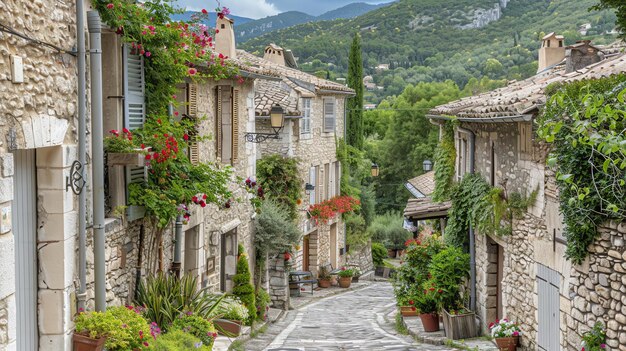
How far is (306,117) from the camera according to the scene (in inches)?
981

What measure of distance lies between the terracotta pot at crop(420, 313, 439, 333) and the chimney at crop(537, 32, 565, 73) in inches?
282

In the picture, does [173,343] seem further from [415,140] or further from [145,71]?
[415,140]

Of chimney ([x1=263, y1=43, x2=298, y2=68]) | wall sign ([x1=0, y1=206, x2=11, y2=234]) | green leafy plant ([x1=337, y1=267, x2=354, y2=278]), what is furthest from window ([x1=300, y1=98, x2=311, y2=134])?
wall sign ([x1=0, y1=206, x2=11, y2=234])

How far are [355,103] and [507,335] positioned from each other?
86.8 feet

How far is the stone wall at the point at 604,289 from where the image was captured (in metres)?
8.59

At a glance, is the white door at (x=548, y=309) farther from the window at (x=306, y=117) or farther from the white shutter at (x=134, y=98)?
the window at (x=306, y=117)

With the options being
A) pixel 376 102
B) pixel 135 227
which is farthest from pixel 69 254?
pixel 376 102

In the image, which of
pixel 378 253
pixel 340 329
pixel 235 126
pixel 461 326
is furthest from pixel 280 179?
pixel 378 253

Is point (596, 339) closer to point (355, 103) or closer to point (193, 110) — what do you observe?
point (193, 110)

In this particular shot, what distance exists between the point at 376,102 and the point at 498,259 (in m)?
68.1

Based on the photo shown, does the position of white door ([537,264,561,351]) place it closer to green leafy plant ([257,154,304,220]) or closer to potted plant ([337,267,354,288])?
green leafy plant ([257,154,304,220])

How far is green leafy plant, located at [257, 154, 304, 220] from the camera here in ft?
71.6

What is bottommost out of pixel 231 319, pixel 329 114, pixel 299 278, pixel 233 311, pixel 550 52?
pixel 299 278

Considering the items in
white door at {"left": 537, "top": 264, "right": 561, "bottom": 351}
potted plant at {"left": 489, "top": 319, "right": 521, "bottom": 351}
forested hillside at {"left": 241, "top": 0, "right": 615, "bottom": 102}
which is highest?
forested hillside at {"left": 241, "top": 0, "right": 615, "bottom": 102}
